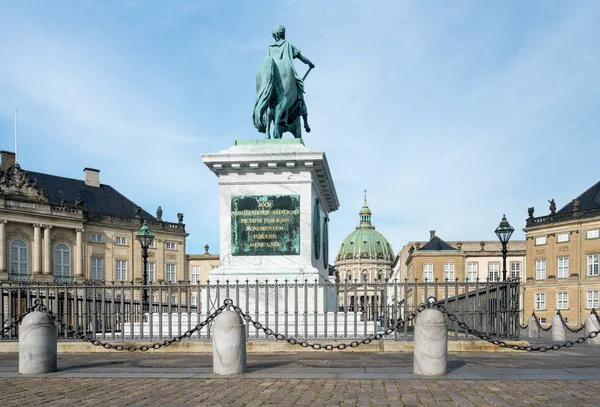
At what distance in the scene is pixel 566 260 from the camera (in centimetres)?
6925

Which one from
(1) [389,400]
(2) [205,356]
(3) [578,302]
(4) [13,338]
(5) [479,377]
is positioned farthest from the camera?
(3) [578,302]

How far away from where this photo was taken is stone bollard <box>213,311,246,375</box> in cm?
1033

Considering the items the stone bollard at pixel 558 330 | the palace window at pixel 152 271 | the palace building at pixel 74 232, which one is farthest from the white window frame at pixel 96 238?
the stone bollard at pixel 558 330

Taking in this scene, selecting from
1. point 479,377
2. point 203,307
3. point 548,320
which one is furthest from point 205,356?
point 548,320

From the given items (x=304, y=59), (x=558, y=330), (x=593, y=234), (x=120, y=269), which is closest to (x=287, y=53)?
(x=304, y=59)

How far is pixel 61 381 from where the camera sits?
32.7 feet

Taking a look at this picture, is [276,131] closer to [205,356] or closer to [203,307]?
[203,307]

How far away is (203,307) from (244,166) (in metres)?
3.83

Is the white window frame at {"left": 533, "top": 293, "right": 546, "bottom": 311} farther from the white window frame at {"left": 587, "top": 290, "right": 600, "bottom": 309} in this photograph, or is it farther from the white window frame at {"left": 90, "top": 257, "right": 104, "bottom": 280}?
the white window frame at {"left": 90, "top": 257, "right": 104, "bottom": 280}

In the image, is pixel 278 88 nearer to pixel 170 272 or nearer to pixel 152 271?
pixel 152 271

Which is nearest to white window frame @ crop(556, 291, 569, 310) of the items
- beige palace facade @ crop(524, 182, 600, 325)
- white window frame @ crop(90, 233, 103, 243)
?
beige palace facade @ crop(524, 182, 600, 325)

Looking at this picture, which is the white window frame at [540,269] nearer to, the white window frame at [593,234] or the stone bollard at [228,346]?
the white window frame at [593,234]

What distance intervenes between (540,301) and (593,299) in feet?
21.9

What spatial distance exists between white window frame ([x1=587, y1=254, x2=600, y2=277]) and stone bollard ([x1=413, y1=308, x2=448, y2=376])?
6293 centimetres
